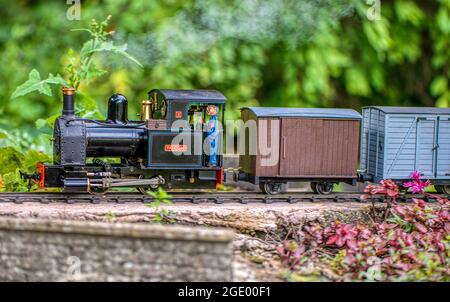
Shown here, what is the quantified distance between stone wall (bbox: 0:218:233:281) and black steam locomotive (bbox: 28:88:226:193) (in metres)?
2.46

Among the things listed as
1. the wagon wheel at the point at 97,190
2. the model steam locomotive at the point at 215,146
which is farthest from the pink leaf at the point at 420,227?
the wagon wheel at the point at 97,190

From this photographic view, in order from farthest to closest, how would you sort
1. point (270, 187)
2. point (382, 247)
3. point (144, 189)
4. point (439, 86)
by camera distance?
point (439, 86)
point (270, 187)
point (144, 189)
point (382, 247)

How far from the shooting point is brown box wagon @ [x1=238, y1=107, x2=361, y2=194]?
38.4ft

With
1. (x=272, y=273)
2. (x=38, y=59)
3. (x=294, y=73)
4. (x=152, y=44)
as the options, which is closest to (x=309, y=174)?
(x=272, y=273)

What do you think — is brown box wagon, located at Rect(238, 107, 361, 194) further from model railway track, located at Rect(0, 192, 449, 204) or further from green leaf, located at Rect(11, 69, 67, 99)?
green leaf, located at Rect(11, 69, 67, 99)

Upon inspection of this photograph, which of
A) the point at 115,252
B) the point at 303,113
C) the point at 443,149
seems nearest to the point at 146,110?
the point at 303,113

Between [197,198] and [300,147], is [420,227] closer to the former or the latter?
[300,147]

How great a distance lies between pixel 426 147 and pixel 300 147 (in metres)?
2.41

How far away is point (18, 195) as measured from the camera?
11195 millimetres

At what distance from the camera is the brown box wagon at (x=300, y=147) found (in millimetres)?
11719

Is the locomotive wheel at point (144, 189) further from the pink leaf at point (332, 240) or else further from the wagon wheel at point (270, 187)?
the pink leaf at point (332, 240)

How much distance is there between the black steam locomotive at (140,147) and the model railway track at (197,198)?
0.18 metres

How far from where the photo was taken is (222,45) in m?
15.5
